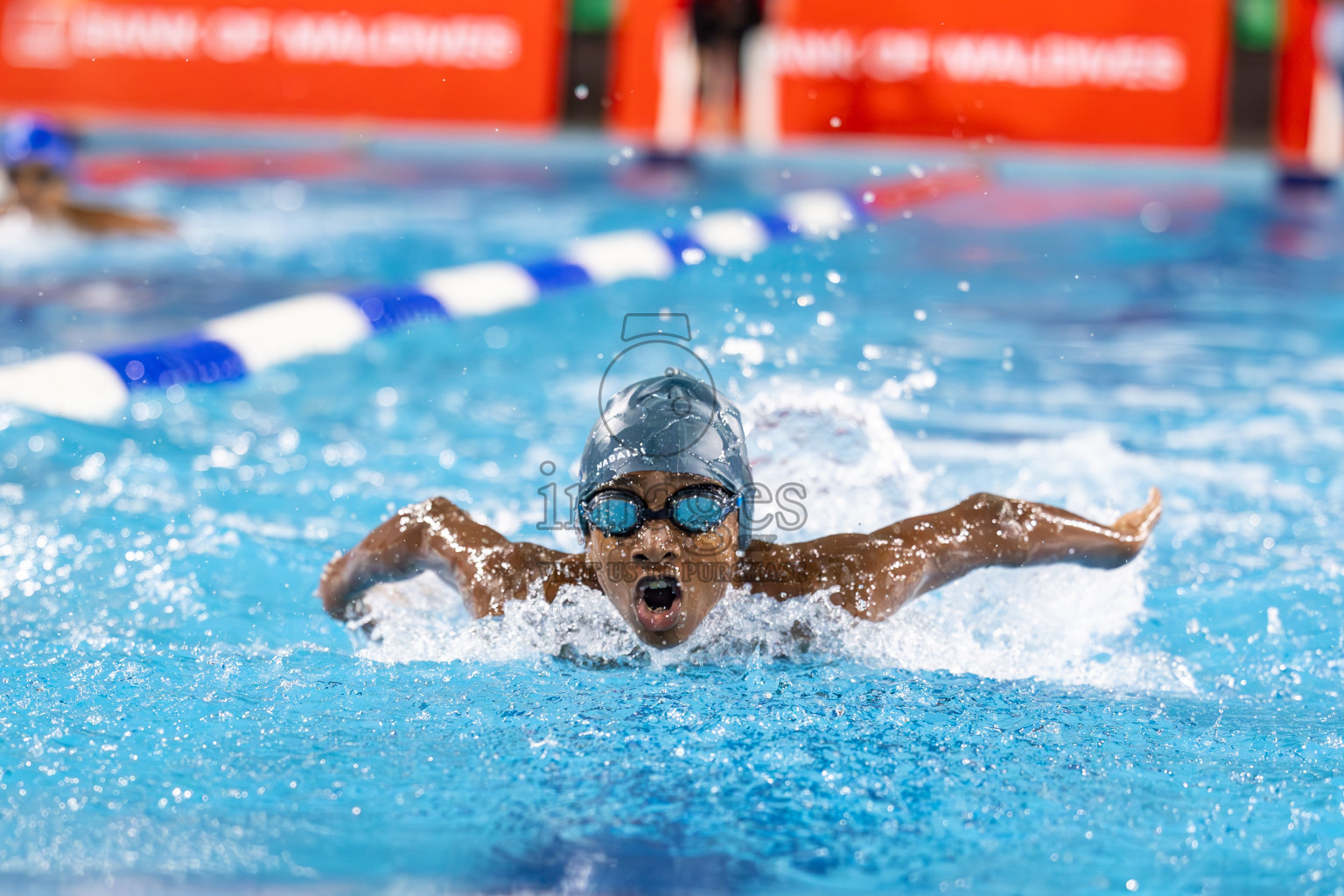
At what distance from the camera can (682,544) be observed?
2.34 metres

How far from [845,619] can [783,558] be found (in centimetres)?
16

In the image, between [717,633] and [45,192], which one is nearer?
[717,633]

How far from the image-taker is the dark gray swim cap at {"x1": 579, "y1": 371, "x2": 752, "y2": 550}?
7.73ft

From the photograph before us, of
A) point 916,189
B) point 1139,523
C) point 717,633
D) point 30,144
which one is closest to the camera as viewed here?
point 717,633

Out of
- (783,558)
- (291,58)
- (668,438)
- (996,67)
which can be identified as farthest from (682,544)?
(291,58)

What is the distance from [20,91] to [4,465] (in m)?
8.59

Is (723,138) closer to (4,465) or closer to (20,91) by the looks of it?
(20,91)

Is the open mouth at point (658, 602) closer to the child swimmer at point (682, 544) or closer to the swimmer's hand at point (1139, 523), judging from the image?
the child swimmer at point (682, 544)

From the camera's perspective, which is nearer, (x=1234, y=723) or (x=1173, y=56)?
(x=1234, y=723)

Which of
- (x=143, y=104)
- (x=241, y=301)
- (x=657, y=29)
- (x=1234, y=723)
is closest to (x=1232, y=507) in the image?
(x=1234, y=723)

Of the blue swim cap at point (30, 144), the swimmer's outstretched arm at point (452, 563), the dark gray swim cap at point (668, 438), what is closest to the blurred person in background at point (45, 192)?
the blue swim cap at point (30, 144)

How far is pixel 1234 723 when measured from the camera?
7.79ft

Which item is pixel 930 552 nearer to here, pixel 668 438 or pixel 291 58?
pixel 668 438

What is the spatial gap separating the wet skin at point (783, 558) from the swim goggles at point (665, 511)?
6 cm
